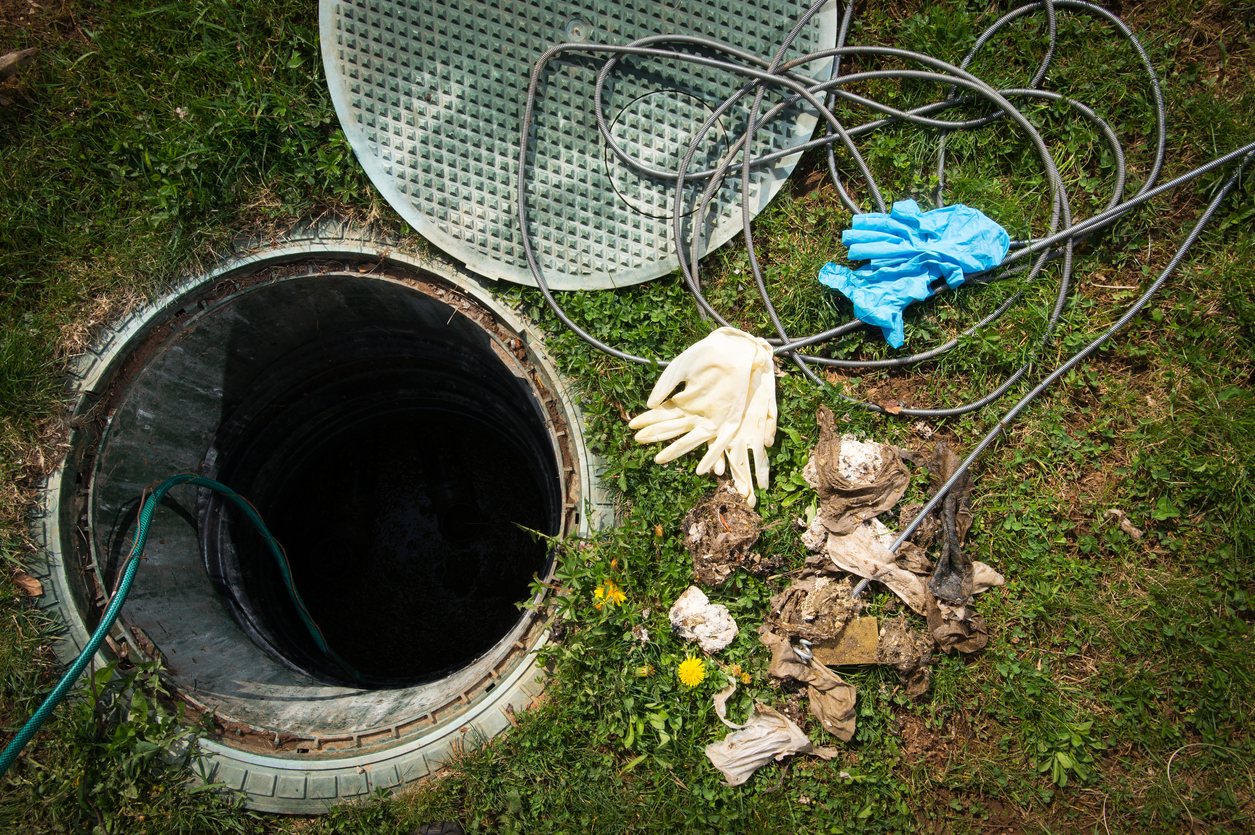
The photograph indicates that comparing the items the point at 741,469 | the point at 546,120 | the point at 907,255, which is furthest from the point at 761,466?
the point at 546,120

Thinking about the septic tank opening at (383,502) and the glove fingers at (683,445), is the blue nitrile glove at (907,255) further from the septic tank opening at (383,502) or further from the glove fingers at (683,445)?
the septic tank opening at (383,502)

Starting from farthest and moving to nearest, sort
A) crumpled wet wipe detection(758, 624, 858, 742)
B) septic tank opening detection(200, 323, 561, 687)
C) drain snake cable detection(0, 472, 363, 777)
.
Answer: septic tank opening detection(200, 323, 561, 687) < crumpled wet wipe detection(758, 624, 858, 742) < drain snake cable detection(0, 472, 363, 777)

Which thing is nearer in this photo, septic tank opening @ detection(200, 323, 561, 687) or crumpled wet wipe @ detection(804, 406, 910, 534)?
crumpled wet wipe @ detection(804, 406, 910, 534)

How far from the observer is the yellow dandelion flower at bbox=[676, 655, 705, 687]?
234 centimetres

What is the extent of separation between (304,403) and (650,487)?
226 centimetres

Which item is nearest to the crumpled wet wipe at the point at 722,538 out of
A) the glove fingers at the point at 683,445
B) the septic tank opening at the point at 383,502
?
the glove fingers at the point at 683,445

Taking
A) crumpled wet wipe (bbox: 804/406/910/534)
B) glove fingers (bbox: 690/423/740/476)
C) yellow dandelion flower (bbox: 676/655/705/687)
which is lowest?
yellow dandelion flower (bbox: 676/655/705/687)

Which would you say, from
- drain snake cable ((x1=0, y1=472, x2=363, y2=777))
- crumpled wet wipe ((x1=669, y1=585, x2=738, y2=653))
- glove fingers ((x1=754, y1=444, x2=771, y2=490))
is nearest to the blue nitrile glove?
glove fingers ((x1=754, y1=444, x2=771, y2=490))

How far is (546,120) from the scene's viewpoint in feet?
8.32

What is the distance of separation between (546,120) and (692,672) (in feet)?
7.05

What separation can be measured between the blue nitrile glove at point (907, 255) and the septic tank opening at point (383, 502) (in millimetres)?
1649

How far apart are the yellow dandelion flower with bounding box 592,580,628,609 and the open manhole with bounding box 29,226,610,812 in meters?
0.23

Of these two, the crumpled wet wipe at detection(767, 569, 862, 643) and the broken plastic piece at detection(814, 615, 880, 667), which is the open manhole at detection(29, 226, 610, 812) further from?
the broken plastic piece at detection(814, 615, 880, 667)

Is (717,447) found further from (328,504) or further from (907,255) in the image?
(328,504)
